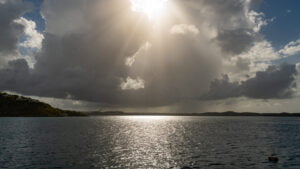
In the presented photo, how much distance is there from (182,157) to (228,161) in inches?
454

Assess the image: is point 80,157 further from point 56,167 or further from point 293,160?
point 293,160

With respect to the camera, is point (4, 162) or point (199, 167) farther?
point (4, 162)

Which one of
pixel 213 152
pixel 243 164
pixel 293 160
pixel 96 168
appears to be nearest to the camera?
pixel 96 168

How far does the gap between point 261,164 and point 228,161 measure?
7.10 m

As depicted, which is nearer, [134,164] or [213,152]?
[134,164]

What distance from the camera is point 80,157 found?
57062 mm

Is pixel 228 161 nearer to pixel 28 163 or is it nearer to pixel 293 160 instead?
pixel 293 160

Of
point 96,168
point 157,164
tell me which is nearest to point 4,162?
point 96,168

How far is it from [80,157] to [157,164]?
2070cm

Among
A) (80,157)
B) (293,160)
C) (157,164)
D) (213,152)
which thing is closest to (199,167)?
(157,164)

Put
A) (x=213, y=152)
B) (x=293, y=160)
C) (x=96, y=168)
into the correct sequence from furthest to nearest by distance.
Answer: (x=213, y=152)
(x=293, y=160)
(x=96, y=168)

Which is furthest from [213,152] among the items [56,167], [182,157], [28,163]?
[28,163]

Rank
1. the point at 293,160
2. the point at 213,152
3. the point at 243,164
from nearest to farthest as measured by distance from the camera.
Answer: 1. the point at 243,164
2. the point at 293,160
3. the point at 213,152

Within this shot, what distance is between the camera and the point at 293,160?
55156 millimetres
